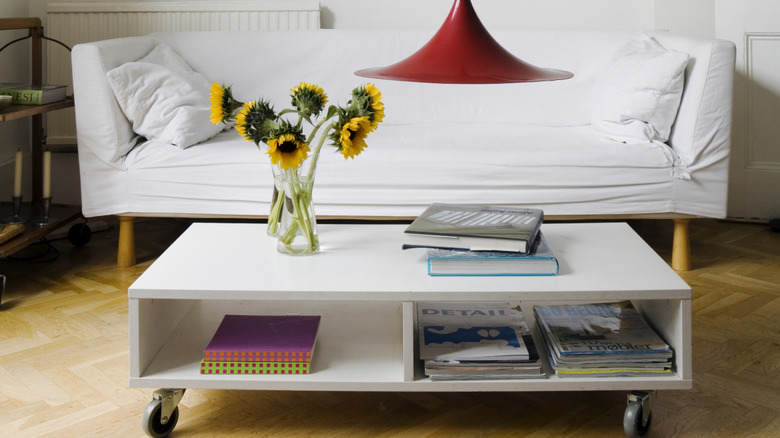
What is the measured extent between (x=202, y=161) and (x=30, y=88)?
25.2 inches

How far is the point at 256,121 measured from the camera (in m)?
1.79

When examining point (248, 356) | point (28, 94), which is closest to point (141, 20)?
point (28, 94)

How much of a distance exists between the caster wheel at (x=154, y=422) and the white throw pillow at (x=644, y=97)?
176cm

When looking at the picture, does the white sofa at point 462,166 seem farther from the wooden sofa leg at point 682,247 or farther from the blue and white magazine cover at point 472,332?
the blue and white magazine cover at point 472,332

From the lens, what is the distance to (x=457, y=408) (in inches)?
73.6

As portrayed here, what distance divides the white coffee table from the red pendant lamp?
39cm

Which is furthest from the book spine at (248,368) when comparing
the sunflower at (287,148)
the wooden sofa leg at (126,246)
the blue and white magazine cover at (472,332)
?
the wooden sofa leg at (126,246)

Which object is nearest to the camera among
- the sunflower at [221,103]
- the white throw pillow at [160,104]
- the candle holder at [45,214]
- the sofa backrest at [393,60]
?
the sunflower at [221,103]

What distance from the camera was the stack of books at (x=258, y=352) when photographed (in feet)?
5.57

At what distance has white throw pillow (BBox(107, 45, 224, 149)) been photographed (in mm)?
2801

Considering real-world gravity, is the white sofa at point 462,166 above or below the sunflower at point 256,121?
below

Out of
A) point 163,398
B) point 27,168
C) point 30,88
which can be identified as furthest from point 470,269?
point 27,168

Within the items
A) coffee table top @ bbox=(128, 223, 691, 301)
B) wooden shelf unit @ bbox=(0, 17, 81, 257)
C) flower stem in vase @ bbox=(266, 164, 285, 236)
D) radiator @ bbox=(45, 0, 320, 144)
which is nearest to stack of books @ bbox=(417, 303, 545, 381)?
coffee table top @ bbox=(128, 223, 691, 301)

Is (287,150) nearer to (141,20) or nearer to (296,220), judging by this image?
(296,220)
